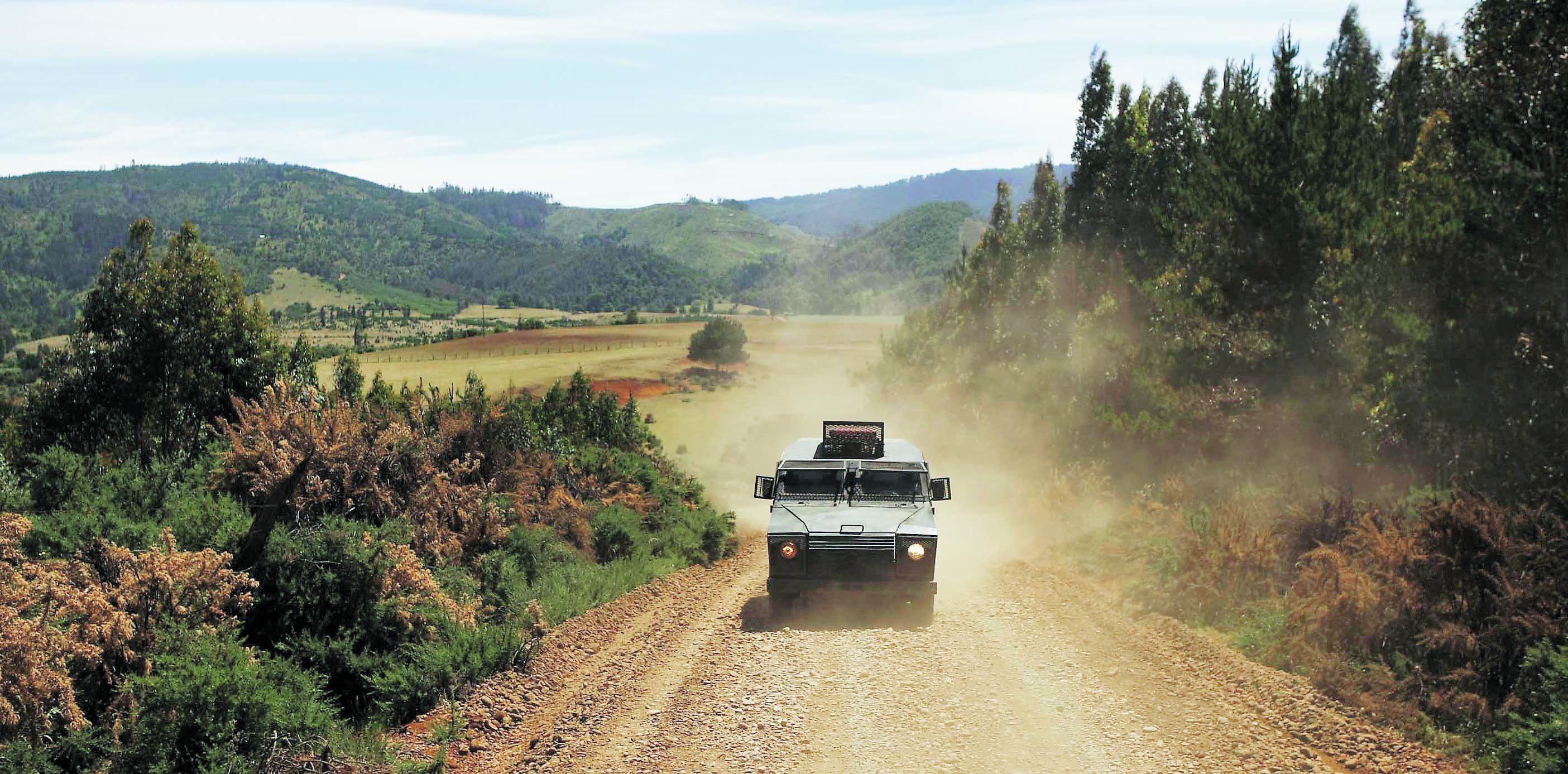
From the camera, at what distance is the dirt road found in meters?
8.91

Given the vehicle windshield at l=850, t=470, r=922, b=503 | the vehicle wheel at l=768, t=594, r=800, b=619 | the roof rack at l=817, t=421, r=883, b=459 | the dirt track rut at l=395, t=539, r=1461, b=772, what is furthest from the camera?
the roof rack at l=817, t=421, r=883, b=459

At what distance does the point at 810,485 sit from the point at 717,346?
2680 inches

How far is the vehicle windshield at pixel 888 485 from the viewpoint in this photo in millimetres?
14680

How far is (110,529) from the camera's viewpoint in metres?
12.8

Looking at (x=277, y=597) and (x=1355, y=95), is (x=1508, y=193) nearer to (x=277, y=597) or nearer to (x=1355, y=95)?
(x=1355, y=95)

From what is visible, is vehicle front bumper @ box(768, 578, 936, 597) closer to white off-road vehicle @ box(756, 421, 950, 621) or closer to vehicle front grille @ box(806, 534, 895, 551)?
white off-road vehicle @ box(756, 421, 950, 621)

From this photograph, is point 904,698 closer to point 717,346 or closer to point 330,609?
point 330,609

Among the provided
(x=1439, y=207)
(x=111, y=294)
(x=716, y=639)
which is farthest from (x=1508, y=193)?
(x=111, y=294)

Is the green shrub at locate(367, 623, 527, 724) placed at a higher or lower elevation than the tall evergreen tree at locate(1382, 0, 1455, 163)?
lower

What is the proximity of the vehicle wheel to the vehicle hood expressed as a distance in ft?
3.03

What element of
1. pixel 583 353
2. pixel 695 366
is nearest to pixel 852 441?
pixel 695 366

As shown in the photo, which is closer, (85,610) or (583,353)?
(85,610)

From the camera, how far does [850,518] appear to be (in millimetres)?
13625


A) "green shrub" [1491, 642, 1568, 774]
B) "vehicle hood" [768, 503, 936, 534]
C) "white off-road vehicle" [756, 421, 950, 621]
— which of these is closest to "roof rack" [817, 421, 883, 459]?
"white off-road vehicle" [756, 421, 950, 621]
